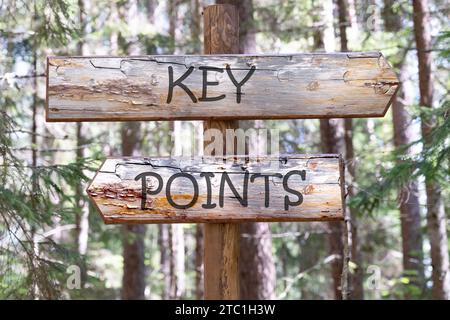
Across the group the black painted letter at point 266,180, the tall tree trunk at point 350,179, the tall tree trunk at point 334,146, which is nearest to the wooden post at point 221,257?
the black painted letter at point 266,180

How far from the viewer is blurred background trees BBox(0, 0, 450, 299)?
19.0 ft

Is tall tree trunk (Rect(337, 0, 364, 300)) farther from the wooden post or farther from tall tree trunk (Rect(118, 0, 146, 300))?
the wooden post

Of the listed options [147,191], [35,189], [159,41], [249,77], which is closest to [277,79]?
[249,77]

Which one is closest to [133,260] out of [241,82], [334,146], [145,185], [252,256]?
[252,256]

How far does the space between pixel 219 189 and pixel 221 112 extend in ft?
1.48

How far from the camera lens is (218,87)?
11.9 feet

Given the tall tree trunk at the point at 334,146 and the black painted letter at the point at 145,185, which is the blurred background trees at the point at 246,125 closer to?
the tall tree trunk at the point at 334,146

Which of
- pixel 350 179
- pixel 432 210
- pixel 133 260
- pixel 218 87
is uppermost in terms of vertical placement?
pixel 218 87

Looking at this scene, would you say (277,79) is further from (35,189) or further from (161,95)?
(35,189)

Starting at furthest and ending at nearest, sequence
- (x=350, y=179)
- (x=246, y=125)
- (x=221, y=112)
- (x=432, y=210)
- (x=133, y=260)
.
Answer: (x=133, y=260), (x=246, y=125), (x=350, y=179), (x=432, y=210), (x=221, y=112)

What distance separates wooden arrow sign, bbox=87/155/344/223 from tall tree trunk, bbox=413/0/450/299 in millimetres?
5136

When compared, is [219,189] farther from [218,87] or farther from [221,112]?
[218,87]

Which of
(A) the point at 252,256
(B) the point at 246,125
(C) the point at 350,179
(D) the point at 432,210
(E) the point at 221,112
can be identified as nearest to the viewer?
(E) the point at 221,112

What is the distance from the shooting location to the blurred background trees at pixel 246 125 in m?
5.80
